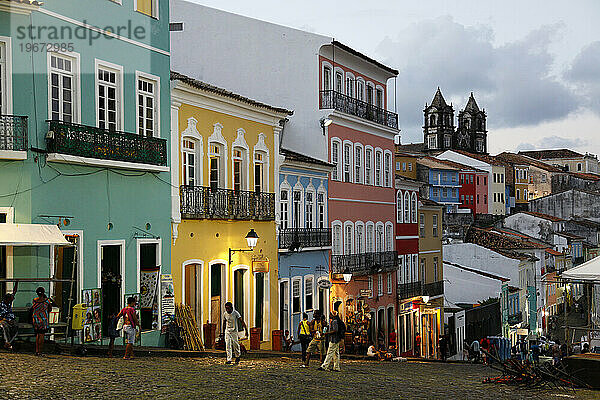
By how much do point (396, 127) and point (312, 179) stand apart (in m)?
11.2

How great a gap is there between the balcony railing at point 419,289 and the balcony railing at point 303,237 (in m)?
9.82

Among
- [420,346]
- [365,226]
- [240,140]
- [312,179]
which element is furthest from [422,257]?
[240,140]

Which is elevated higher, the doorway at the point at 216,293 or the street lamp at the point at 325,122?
the street lamp at the point at 325,122

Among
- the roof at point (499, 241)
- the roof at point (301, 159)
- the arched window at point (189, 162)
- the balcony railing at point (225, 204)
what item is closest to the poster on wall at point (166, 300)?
the balcony railing at point (225, 204)

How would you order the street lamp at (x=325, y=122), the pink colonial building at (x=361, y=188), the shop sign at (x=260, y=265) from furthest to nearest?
the pink colonial building at (x=361, y=188) → the street lamp at (x=325, y=122) → the shop sign at (x=260, y=265)

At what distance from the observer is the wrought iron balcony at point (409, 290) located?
1774 inches

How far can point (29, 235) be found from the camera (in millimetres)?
18469

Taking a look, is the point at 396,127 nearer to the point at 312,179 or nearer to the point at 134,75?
the point at 312,179

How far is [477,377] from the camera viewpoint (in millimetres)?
22391

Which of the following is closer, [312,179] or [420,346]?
[312,179]

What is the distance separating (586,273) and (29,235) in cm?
1179

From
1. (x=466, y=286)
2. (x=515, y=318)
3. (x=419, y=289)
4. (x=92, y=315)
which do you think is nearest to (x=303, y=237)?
(x=92, y=315)

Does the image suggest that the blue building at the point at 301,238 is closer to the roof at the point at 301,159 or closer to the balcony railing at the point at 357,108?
the roof at the point at 301,159

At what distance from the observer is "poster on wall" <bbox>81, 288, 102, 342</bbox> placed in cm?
2104
